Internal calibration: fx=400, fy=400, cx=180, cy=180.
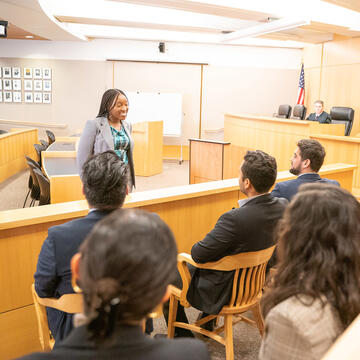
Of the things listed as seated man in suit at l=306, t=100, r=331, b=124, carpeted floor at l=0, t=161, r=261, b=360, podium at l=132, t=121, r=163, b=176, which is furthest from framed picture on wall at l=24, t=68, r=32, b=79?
seated man in suit at l=306, t=100, r=331, b=124

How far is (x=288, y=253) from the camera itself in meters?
1.19

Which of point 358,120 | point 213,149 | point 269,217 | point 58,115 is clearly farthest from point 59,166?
point 358,120

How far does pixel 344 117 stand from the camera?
779cm

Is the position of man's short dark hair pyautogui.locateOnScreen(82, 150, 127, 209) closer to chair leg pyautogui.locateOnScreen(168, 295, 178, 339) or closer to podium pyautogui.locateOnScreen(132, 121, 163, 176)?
chair leg pyautogui.locateOnScreen(168, 295, 178, 339)

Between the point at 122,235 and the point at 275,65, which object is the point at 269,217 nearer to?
the point at 122,235

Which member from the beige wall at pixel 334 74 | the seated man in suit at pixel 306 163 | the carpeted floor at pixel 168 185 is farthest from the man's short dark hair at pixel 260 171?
the beige wall at pixel 334 74

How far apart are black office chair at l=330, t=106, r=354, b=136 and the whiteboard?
404cm

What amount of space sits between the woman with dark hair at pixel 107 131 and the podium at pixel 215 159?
11.0 feet

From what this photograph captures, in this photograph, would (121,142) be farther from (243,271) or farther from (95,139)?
(243,271)

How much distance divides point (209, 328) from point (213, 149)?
424 cm

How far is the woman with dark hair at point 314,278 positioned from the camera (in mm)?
1048

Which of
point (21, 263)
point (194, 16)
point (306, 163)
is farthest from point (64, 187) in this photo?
point (194, 16)

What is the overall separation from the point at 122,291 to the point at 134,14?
814 centimetres

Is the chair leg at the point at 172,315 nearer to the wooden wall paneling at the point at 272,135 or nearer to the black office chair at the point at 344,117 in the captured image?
the wooden wall paneling at the point at 272,135
